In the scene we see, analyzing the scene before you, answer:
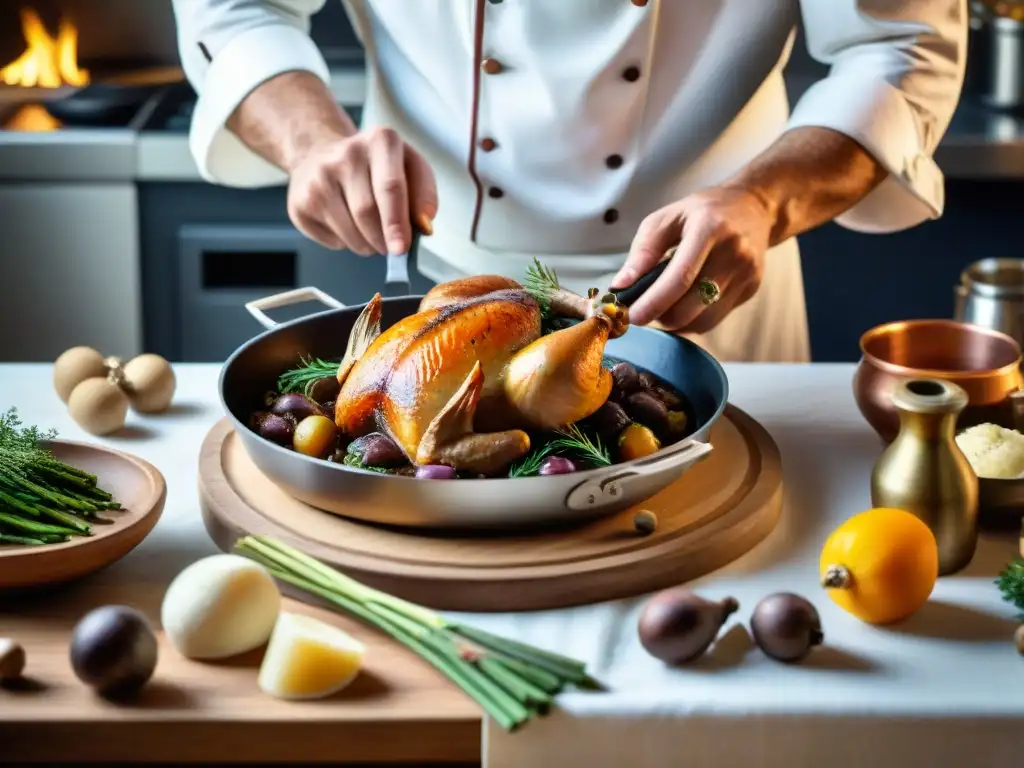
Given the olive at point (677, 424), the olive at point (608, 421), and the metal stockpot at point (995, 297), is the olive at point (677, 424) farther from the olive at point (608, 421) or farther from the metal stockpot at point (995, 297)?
the metal stockpot at point (995, 297)

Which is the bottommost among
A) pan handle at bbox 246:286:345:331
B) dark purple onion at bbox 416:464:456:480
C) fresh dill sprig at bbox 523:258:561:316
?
dark purple onion at bbox 416:464:456:480

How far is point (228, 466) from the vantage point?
3.94 ft

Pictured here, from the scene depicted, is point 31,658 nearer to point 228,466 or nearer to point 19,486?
point 19,486

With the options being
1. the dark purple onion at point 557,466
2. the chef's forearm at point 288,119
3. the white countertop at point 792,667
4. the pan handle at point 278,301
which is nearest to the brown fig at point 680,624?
the white countertop at point 792,667

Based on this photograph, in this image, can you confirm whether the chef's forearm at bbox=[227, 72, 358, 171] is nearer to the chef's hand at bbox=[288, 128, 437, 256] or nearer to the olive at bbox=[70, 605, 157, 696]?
the chef's hand at bbox=[288, 128, 437, 256]

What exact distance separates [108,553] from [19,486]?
0.33ft

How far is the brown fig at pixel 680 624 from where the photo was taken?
92 cm

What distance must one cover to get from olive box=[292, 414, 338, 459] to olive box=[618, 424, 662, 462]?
247mm

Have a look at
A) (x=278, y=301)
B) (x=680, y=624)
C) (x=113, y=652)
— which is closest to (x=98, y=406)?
(x=278, y=301)

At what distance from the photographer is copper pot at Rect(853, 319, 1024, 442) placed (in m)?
1.22

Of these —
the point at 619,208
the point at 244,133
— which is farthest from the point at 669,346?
the point at 244,133

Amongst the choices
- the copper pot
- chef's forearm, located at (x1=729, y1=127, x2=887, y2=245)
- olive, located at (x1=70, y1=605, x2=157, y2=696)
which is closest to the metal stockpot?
chef's forearm, located at (x1=729, y1=127, x2=887, y2=245)

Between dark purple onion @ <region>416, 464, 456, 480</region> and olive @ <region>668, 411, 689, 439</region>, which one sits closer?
dark purple onion @ <region>416, 464, 456, 480</region>

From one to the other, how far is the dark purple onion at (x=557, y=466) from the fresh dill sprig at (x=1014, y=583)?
0.34 meters
